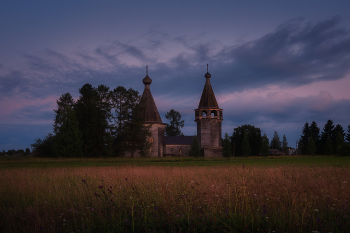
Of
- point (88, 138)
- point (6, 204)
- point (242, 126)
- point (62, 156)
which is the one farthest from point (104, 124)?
point (242, 126)

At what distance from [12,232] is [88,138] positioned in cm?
3926

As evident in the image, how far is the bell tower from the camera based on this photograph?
49.0 meters

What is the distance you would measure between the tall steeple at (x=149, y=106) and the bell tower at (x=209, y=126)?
27.7ft

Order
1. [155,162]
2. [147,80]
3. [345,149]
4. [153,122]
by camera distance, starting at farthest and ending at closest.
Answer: [147,80] → [153,122] → [345,149] → [155,162]

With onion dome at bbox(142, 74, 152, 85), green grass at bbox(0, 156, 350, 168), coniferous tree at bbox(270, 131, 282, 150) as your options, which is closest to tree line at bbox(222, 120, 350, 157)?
onion dome at bbox(142, 74, 152, 85)

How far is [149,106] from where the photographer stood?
49312 mm

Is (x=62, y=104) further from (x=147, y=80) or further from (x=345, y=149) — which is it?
(x=345, y=149)

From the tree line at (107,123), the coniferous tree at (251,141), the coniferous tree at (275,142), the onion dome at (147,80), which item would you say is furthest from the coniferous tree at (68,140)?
the coniferous tree at (275,142)

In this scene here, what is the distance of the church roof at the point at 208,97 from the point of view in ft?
168

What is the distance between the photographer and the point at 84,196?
739 centimetres

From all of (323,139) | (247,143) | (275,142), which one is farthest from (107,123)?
(275,142)

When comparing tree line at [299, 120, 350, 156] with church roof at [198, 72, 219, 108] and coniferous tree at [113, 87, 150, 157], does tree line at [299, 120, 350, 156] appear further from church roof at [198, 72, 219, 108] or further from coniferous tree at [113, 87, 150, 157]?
coniferous tree at [113, 87, 150, 157]

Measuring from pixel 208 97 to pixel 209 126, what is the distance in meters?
6.35

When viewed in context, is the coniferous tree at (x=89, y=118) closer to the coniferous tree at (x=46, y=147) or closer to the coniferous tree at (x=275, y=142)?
the coniferous tree at (x=46, y=147)
